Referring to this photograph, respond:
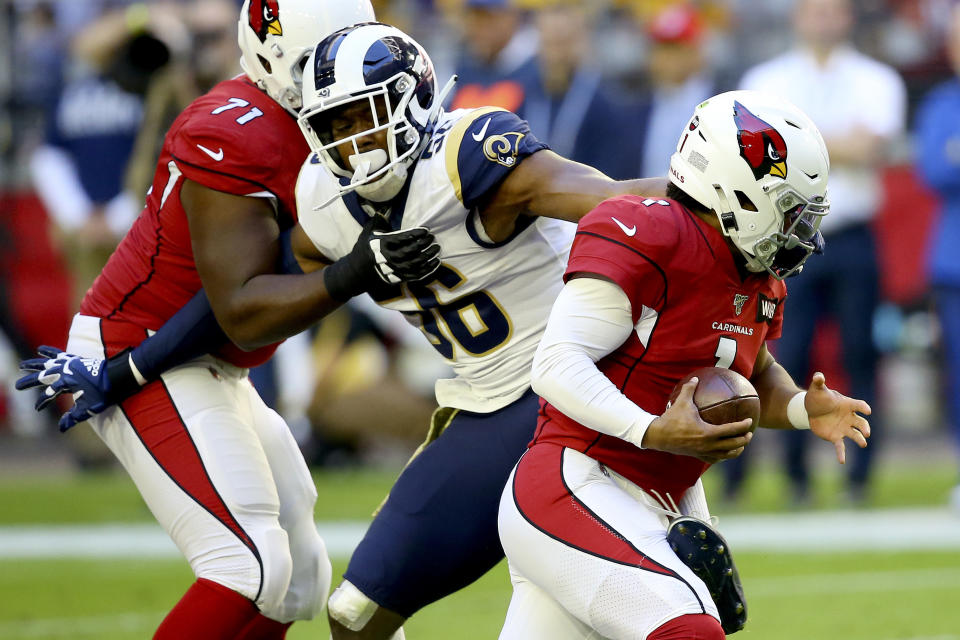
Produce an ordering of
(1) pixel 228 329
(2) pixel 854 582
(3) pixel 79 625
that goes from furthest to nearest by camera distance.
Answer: (2) pixel 854 582 → (3) pixel 79 625 → (1) pixel 228 329

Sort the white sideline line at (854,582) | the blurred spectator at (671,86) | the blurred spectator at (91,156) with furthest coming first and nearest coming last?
1. the blurred spectator at (91,156)
2. the blurred spectator at (671,86)
3. the white sideline line at (854,582)

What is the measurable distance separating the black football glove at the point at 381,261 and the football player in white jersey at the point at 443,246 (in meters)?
0.03

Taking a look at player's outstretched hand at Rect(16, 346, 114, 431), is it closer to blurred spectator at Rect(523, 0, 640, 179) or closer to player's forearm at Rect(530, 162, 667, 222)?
player's forearm at Rect(530, 162, 667, 222)

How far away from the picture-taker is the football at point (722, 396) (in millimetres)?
2891

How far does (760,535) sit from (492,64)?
2.66 metres

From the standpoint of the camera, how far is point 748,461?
7520 millimetres

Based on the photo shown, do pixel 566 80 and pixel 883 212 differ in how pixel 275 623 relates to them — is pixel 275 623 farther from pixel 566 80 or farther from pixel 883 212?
pixel 883 212

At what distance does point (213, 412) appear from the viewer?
3.75 meters

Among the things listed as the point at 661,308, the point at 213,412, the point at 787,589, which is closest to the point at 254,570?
the point at 213,412

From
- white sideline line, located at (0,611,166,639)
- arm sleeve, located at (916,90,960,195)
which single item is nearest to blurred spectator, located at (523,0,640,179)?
arm sleeve, located at (916,90,960,195)

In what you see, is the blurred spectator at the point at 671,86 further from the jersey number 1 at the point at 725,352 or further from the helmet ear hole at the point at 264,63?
the jersey number 1 at the point at 725,352

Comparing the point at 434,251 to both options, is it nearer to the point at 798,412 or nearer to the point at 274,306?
the point at 274,306

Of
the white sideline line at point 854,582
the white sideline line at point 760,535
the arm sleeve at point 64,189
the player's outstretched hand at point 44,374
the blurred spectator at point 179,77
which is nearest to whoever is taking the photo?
the player's outstretched hand at point 44,374

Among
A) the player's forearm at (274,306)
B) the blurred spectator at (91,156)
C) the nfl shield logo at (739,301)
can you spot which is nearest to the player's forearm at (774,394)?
A: the nfl shield logo at (739,301)
